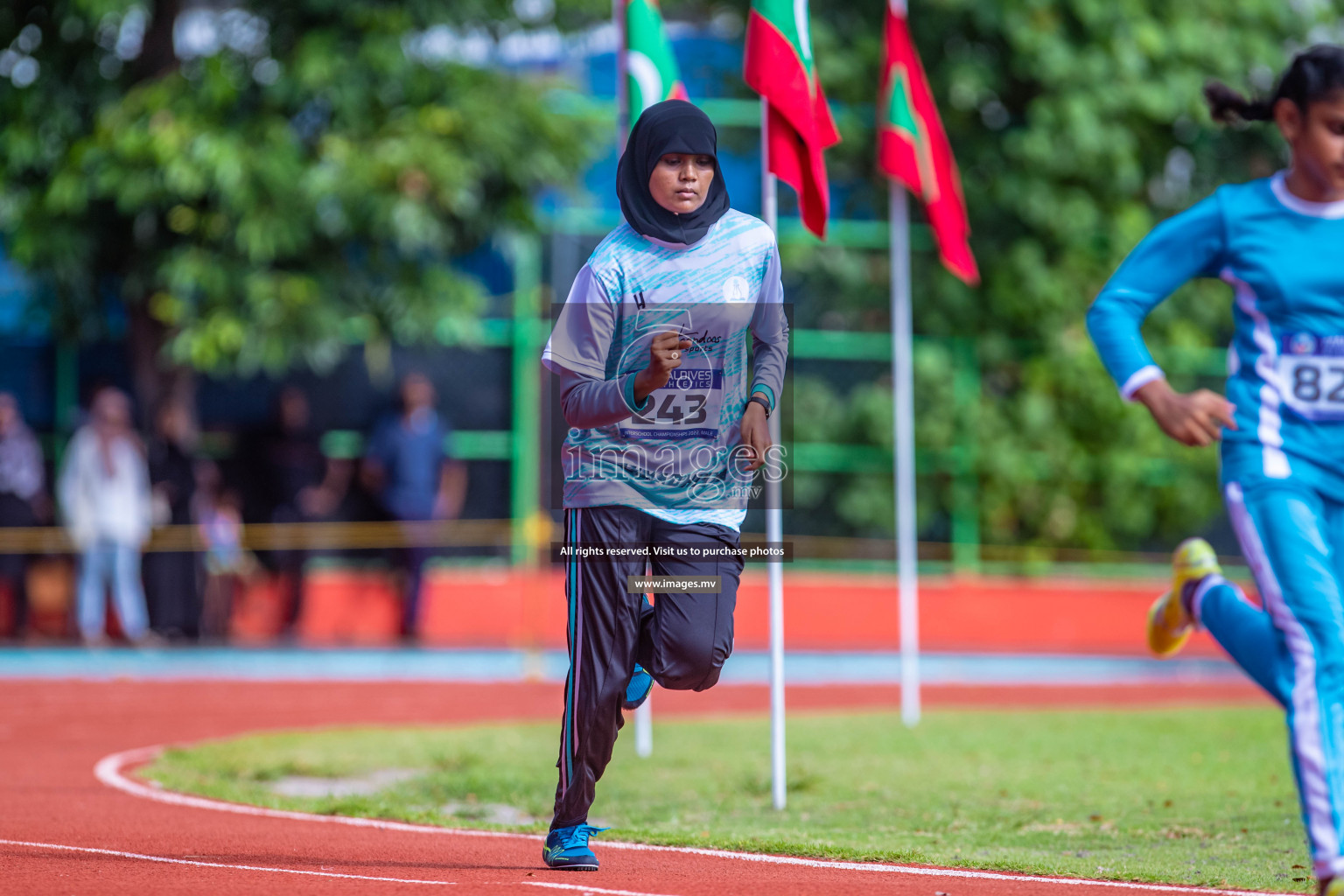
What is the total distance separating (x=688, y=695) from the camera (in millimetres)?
14422

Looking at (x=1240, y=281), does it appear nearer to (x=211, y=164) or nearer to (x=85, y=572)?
(x=211, y=164)

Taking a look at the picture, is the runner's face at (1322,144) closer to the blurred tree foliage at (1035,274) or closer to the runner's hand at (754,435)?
the runner's hand at (754,435)

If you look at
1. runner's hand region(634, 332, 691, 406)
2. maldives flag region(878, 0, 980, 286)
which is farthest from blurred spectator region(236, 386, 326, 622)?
runner's hand region(634, 332, 691, 406)

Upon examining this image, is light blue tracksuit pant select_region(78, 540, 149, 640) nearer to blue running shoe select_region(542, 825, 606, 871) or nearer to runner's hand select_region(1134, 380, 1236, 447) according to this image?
blue running shoe select_region(542, 825, 606, 871)

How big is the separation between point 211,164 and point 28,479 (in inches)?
142

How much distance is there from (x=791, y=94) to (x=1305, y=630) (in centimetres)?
385

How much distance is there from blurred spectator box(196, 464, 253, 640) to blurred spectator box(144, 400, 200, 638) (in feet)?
0.74

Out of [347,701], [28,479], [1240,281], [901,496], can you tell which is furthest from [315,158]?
[1240,281]

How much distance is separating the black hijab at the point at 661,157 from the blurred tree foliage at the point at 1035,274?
45.1 ft

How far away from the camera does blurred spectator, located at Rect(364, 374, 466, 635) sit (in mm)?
17203

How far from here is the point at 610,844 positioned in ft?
21.7

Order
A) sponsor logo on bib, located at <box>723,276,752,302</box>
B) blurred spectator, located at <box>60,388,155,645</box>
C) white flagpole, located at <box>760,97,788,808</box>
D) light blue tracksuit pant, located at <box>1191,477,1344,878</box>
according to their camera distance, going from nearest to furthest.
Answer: light blue tracksuit pant, located at <box>1191,477,1344,878</box>
sponsor logo on bib, located at <box>723,276,752,302</box>
white flagpole, located at <box>760,97,788,808</box>
blurred spectator, located at <box>60,388,155,645</box>

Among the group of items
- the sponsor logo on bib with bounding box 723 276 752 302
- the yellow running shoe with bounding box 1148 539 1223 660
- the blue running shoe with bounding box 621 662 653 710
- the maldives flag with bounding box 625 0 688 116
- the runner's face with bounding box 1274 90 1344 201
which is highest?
the maldives flag with bounding box 625 0 688 116

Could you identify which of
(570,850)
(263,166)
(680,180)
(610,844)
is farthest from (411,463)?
(680,180)
